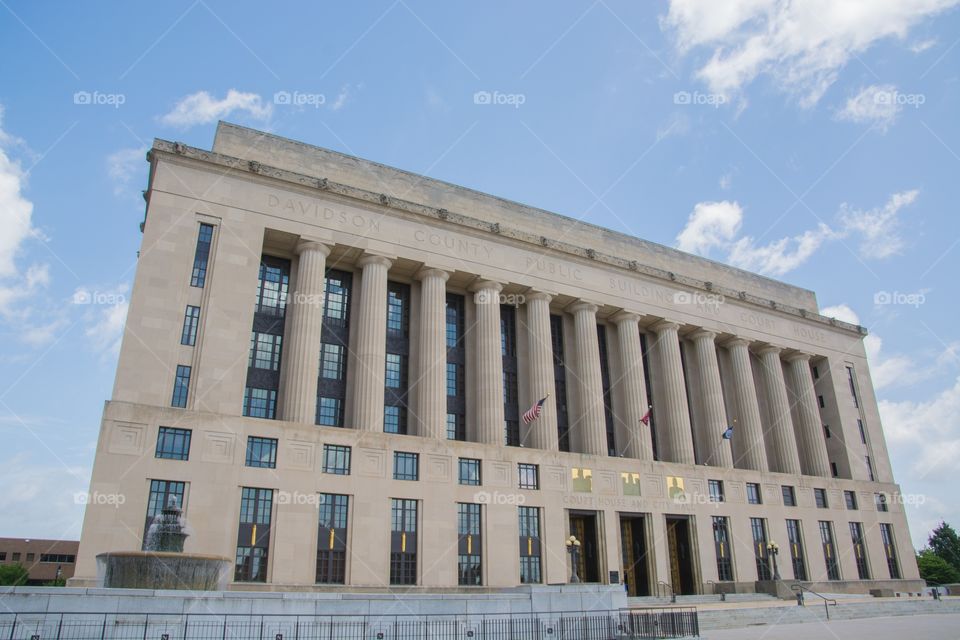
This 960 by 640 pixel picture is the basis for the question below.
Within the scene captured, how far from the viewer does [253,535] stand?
34.3 m

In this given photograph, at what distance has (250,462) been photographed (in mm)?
35531

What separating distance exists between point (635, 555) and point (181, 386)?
1183 inches

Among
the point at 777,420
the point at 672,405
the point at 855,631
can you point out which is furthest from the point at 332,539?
the point at 777,420

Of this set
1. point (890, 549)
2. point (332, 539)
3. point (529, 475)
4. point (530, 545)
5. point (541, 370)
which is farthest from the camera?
point (890, 549)

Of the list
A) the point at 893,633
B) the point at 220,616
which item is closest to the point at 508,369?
the point at 893,633

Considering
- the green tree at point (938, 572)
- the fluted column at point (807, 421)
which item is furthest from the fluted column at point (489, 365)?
the green tree at point (938, 572)

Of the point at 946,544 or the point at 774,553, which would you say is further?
the point at 946,544

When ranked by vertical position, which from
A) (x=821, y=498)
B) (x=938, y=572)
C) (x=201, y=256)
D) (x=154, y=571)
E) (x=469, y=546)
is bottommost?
(x=154, y=571)

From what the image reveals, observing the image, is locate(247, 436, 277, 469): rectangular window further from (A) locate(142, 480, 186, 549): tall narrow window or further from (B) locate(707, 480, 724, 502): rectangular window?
(B) locate(707, 480, 724, 502): rectangular window

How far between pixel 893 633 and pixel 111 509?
33.8 m

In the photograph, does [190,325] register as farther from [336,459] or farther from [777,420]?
[777,420]

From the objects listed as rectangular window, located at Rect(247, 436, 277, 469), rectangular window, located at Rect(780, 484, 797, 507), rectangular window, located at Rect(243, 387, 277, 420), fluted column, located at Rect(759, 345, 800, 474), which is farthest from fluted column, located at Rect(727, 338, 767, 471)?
rectangular window, located at Rect(247, 436, 277, 469)

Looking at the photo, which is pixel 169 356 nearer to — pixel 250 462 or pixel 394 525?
pixel 250 462

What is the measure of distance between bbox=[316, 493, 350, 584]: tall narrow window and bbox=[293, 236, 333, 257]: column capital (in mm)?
14932
